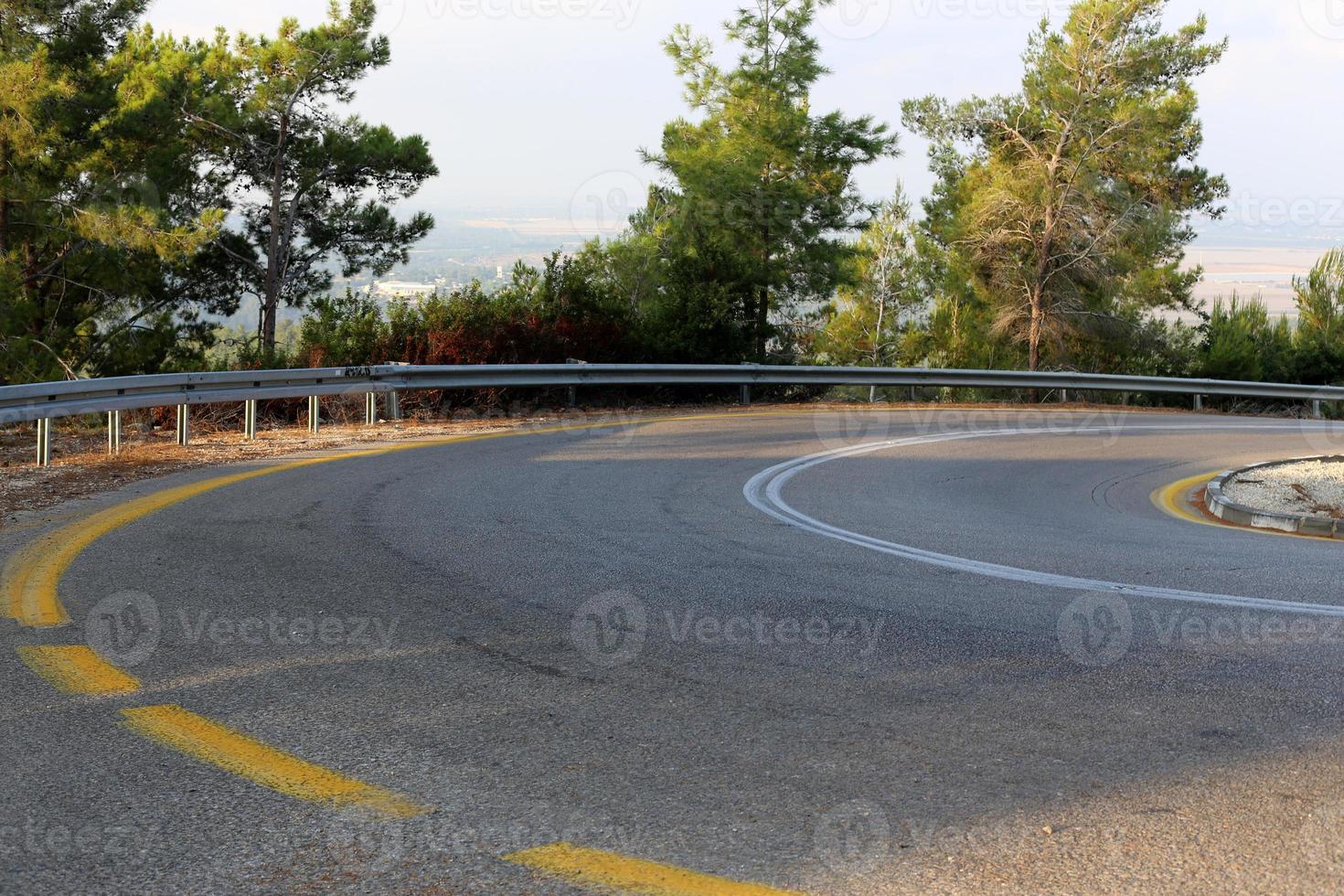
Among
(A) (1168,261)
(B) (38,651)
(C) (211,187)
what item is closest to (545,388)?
(B) (38,651)

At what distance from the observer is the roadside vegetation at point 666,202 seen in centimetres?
2895

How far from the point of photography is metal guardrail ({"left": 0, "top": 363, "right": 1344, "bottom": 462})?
1141 cm

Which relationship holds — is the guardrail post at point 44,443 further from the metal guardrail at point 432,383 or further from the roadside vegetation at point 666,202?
the roadside vegetation at point 666,202

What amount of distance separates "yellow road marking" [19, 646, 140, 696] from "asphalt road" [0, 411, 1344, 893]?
45 millimetres

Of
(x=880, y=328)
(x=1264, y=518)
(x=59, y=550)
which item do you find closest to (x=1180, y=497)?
(x=1264, y=518)

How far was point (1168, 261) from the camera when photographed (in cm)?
4556

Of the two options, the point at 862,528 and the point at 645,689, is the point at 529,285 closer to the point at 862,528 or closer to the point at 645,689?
the point at 862,528

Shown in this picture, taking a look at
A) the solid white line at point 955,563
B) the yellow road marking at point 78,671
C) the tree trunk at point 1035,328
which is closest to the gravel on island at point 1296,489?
the solid white line at point 955,563

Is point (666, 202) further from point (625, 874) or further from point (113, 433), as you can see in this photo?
point (625, 874)

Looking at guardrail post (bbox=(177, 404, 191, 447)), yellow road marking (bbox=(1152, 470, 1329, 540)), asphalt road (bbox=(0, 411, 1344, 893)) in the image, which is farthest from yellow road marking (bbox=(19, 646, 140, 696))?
yellow road marking (bbox=(1152, 470, 1329, 540))

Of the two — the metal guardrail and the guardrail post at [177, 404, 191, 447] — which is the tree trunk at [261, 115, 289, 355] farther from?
the guardrail post at [177, 404, 191, 447]

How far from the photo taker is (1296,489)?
11.9 metres

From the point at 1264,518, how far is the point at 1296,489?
1.56 meters

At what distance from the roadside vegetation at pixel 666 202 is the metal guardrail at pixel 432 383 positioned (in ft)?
13.4
